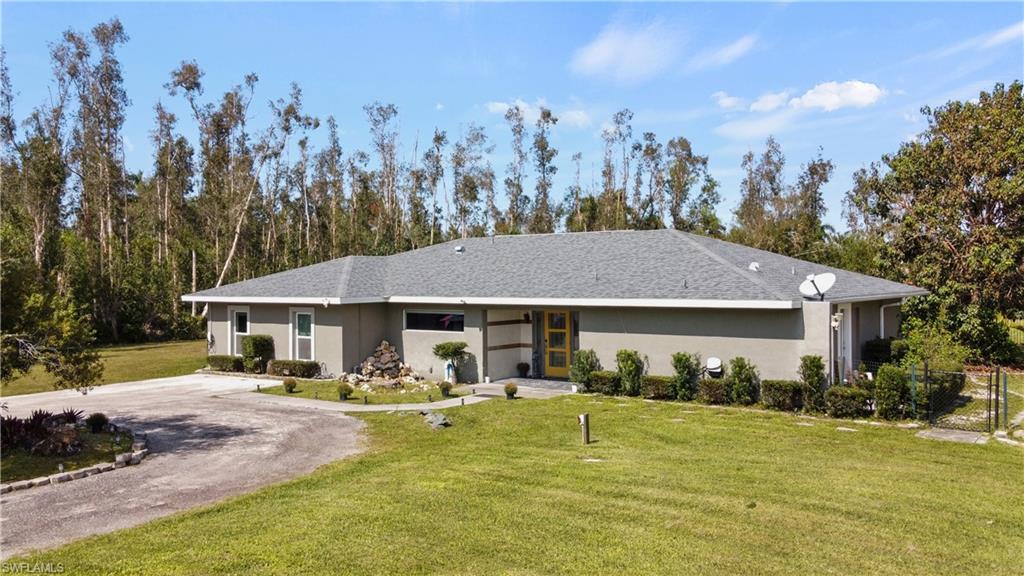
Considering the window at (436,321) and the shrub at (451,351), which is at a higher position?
the window at (436,321)

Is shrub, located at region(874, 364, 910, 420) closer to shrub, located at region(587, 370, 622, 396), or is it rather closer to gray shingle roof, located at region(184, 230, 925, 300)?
gray shingle roof, located at region(184, 230, 925, 300)

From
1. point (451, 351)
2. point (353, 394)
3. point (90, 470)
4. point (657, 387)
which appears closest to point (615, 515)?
point (90, 470)

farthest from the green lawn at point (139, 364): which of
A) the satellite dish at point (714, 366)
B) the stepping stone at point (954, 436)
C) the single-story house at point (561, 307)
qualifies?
the stepping stone at point (954, 436)

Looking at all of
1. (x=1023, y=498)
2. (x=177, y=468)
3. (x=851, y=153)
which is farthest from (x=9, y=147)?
(x=851, y=153)

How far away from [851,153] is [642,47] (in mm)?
36939

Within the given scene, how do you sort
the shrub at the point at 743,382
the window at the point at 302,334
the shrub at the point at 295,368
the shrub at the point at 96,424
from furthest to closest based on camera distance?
1. the window at the point at 302,334
2. the shrub at the point at 295,368
3. the shrub at the point at 743,382
4. the shrub at the point at 96,424

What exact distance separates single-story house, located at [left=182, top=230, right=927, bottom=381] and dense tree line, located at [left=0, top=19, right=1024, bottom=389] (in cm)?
488

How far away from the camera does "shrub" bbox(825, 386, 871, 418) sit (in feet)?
46.2

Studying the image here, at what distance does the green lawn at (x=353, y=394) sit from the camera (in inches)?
671

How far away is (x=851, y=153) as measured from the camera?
48.3 meters

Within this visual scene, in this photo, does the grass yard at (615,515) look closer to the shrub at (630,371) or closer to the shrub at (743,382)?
the shrub at (743,382)

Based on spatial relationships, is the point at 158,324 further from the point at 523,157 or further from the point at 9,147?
the point at 523,157

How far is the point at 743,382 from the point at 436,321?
31.1 feet

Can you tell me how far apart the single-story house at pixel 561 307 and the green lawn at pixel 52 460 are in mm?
8817
